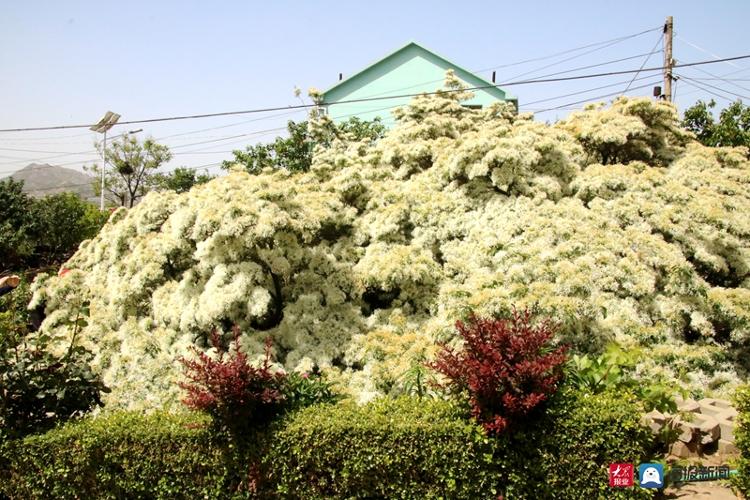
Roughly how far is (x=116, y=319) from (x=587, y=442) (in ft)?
23.3

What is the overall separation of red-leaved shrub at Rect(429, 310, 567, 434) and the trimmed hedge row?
20 centimetres

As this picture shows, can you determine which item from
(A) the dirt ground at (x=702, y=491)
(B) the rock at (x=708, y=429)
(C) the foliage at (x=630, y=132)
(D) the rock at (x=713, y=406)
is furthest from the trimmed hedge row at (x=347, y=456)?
(C) the foliage at (x=630, y=132)

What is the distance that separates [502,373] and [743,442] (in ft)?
7.16

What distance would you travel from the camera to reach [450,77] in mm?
13367

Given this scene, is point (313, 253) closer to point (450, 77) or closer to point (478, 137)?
point (478, 137)

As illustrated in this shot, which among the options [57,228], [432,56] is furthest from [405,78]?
[57,228]

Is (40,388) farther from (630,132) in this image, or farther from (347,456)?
(630,132)

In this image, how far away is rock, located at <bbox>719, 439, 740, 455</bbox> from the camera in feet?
16.4

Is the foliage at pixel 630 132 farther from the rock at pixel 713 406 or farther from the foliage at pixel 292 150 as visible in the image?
the foliage at pixel 292 150

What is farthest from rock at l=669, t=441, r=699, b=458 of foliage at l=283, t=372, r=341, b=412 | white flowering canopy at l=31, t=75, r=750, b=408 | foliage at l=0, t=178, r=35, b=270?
foliage at l=0, t=178, r=35, b=270

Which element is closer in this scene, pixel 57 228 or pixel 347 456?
pixel 347 456

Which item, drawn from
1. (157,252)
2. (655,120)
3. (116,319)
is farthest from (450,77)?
(116,319)

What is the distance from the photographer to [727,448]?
16.5 feet

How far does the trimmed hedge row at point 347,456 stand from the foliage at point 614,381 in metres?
0.37
